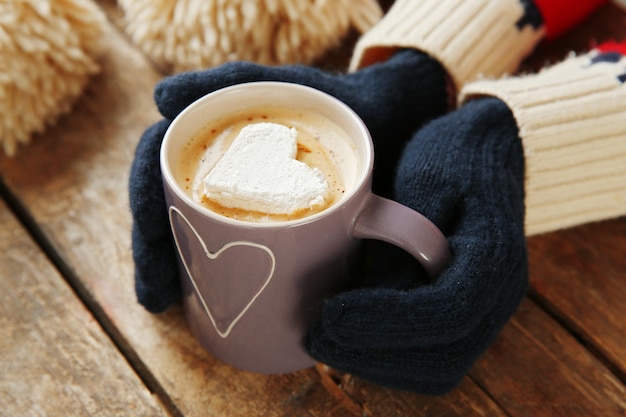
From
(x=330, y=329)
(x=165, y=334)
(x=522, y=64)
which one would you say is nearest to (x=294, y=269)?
(x=330, y=329)

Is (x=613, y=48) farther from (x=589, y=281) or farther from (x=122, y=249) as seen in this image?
(x=122, y=249)

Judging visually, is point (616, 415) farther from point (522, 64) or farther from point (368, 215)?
point (522, 64)

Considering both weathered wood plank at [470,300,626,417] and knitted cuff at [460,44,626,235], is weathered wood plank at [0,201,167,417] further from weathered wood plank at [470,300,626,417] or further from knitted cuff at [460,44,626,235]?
knitted cuff at [460,44,626,235]

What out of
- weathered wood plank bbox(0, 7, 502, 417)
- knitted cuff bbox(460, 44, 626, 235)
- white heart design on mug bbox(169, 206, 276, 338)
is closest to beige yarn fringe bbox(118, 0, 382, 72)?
weathered wood plank bbox(0, 7, 502, 417)

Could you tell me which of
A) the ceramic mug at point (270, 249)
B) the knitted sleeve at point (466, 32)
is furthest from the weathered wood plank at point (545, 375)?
the knitted sleeve at point (466, 32)

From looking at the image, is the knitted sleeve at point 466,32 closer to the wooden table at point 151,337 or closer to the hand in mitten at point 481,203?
the hand in mitten at point 481,203

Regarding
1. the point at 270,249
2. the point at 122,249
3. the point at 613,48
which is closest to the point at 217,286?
the point at 270,249
